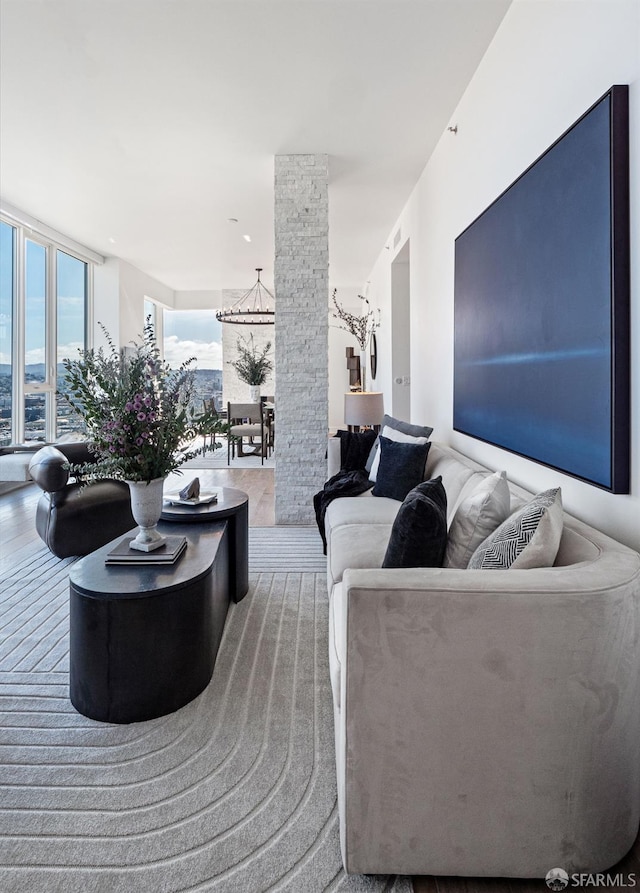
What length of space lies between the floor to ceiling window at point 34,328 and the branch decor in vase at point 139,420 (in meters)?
4.55

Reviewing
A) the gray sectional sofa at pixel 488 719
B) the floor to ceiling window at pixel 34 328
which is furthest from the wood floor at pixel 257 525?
the floor to ceiling window at pixel 34 328

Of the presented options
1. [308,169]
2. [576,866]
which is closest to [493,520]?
[576,866]

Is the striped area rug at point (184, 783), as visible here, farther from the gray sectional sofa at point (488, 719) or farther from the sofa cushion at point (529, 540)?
the sofa cushion at point (529, 540)

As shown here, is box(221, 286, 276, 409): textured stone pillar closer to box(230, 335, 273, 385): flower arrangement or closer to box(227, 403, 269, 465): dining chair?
box(230, 335, 273, 385): flower arrangement

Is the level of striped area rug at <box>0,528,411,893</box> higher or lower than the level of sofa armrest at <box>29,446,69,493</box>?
lower

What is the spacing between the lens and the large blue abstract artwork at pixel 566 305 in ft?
5.12

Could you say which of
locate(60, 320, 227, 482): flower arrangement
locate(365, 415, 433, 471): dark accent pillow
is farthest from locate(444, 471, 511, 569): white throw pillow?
locate(365, 415, 433, 471): dark accent pillow

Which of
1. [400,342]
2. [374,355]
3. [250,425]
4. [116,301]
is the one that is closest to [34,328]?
[116,301]

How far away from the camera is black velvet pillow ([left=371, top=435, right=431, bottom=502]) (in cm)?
321

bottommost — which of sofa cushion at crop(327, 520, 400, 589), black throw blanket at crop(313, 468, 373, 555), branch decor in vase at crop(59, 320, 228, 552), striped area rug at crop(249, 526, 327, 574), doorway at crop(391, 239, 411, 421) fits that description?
striped area rug at crop(249, 526, 327, 574)

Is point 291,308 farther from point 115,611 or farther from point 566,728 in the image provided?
point 566,728

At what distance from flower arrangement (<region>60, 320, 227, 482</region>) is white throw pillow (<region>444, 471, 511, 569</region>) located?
110 cm

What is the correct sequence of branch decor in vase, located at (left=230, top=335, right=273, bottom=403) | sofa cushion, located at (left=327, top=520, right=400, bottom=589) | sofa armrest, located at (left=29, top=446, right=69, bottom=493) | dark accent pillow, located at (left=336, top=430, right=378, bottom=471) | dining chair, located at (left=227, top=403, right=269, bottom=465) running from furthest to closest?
branch decor in vase, located at (left=230, top=335, right=273, bottom=403)
dining chair, located at (left=227, top=403, right=269, bottom=465)
dark accent pillow, located at (left=336, top=430, right=378, bottom=471)
sofa armrest, located at (left=29, top=446, right=69, bottom=493)
sofa cushion, located at (left=327, top=520, right=400, bottom=589)

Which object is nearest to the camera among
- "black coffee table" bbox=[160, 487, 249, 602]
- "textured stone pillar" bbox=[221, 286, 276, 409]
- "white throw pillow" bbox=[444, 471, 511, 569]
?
"white throw pillow" bbox=[444, 471, 511, 569]
